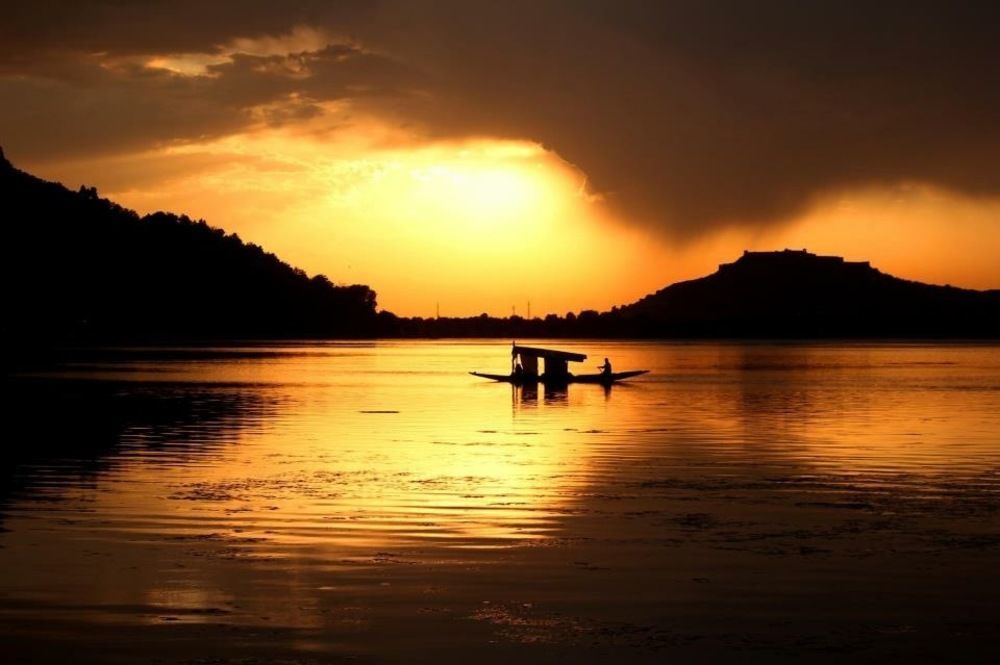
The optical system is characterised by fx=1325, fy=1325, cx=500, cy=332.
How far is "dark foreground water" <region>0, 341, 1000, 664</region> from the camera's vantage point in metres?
16.8

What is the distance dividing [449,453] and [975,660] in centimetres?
2800

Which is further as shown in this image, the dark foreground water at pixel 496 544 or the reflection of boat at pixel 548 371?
the reflection of boat at pixel 548 371

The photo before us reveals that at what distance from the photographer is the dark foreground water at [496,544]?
55.1 ft

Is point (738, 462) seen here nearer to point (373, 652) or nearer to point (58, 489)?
point (58, 489)

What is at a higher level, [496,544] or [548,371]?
[548,371]

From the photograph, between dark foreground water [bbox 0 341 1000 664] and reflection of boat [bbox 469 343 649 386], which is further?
reflection of boat [bbox 469 343 649 386]

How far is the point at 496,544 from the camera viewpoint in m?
23.7

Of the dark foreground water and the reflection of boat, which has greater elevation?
the reflection of boat

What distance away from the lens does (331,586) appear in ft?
64.9

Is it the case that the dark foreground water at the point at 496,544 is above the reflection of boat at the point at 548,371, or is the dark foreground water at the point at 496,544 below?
below

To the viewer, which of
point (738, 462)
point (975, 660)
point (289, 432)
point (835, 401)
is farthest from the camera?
point (835, 401)

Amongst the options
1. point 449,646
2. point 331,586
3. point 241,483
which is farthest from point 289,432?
point 449,646

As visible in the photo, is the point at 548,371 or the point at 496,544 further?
the point at 548,371

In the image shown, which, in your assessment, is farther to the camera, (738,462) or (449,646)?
(738,462)
